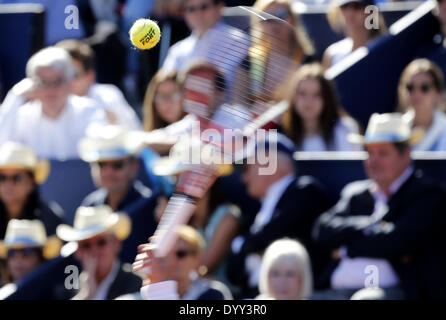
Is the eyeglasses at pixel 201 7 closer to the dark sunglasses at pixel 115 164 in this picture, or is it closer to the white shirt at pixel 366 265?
the dark sunglasses at pixel 115 164

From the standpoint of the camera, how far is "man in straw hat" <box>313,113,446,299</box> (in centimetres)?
398

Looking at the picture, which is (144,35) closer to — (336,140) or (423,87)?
(336,140)

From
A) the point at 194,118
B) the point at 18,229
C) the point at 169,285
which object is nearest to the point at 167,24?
the point at 194,118

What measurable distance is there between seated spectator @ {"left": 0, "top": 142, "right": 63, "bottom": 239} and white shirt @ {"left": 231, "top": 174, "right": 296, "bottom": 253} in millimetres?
740

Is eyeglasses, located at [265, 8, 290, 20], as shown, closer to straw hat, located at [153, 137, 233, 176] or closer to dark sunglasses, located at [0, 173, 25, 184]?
straw hat, located at [153, 137, 233, 176]

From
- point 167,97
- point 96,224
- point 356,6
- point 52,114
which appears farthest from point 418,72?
point 52,114

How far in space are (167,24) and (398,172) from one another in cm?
147

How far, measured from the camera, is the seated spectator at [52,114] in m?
4.86

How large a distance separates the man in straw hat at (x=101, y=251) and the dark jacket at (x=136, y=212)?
37 mm

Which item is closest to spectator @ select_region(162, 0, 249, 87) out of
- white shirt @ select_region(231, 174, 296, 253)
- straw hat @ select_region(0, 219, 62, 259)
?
white shirt @ select_region(231, 174, 296, 253)

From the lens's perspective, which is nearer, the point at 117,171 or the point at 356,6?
the point at 117,171

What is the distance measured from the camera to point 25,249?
445cm

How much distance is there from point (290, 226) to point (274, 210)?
0.09 meters

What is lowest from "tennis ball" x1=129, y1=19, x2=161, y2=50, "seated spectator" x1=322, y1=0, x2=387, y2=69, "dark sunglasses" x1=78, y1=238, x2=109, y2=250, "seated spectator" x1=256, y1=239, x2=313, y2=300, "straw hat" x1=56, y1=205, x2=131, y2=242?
"seated spectator" x1=256, y1=239, x2=313, y2=300
